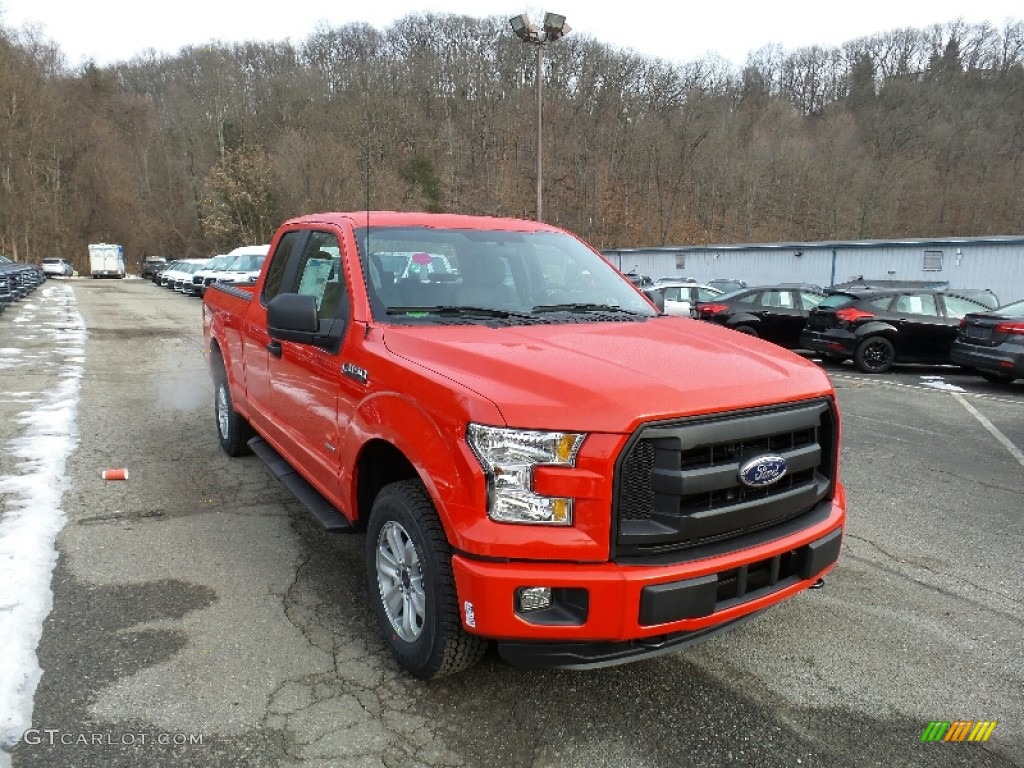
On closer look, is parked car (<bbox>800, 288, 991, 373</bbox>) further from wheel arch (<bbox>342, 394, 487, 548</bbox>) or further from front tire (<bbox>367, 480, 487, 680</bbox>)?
front tire (<bbox>367, 480, 487, 680</bbox>)

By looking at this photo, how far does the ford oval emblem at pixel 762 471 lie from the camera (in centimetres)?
256

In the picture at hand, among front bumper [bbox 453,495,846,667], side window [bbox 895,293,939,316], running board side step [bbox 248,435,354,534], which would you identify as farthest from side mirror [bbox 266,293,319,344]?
side window [bbox 895,293,939,316]

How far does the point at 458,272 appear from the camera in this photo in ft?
12.1

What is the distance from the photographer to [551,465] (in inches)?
94.0

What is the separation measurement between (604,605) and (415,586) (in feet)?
2.79

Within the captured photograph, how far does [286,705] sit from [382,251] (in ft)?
7.02

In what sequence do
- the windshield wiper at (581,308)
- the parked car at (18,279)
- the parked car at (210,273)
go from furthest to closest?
1. the parked car at (210,273)
2. the parked car at (18,279)
3. the windshield wiper at (581,308)

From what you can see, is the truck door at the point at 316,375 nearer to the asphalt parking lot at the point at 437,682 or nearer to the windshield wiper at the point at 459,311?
the windshield wiper at the point at 459,311

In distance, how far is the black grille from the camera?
242 cm

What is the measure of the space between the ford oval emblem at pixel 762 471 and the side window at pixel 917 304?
1176cm

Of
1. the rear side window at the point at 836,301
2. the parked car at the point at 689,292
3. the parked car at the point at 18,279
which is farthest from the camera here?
the parked car at the point at 18,279

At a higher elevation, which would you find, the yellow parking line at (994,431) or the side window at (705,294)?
the side window at (705,294)

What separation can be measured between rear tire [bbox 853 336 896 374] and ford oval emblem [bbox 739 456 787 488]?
36.6ft

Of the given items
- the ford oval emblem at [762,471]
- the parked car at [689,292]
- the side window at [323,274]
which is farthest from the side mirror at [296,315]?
the parked car at [689,292]
